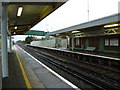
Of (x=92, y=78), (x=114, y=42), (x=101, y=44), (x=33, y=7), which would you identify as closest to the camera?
(x=92, y=78)

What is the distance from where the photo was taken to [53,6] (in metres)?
7.05

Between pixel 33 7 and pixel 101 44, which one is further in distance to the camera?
pixel 101 44

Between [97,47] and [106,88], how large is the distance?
13.6 m

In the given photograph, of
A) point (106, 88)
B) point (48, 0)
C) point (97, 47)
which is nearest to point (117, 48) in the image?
point (97, 47)

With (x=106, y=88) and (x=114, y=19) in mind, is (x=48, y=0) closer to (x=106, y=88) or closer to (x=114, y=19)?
(x=106, y=88)

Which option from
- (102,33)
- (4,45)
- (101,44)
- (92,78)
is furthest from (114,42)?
(4,45)

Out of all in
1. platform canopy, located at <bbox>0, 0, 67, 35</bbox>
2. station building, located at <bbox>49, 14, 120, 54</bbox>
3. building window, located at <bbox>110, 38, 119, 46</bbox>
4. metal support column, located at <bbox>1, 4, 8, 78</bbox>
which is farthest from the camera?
building window, located at <bbox>110, 38, 119, 46</bbox>

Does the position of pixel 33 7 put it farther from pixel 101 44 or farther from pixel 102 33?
pixel 101 44

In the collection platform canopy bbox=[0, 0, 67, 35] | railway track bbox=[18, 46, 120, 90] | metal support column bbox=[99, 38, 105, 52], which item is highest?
platform canopy bbox=[0, 0, 67, 35]

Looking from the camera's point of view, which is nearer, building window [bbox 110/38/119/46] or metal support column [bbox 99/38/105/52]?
building window [bbox 110/38/119/46]

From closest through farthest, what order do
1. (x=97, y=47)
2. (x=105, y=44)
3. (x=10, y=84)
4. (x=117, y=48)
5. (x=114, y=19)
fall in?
1. (x=10, y=84)
2. (x=114, y=19)
3. (x=117, y=48)
4. (x=105, y=44)
5. (x=97, y=47)

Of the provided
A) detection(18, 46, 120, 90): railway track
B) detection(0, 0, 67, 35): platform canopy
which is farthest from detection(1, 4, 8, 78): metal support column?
detection(18, 46, 120, 90): railway track

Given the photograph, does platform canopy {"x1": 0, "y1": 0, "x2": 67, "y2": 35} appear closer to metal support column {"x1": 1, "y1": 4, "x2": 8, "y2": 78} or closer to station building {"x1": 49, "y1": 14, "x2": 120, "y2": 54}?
metal support column {"x1": 1, "y1": 4, "x2": 8, "y2": 78}

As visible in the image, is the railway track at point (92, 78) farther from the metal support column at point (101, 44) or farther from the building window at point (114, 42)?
the metal support column at point (101, 44)
